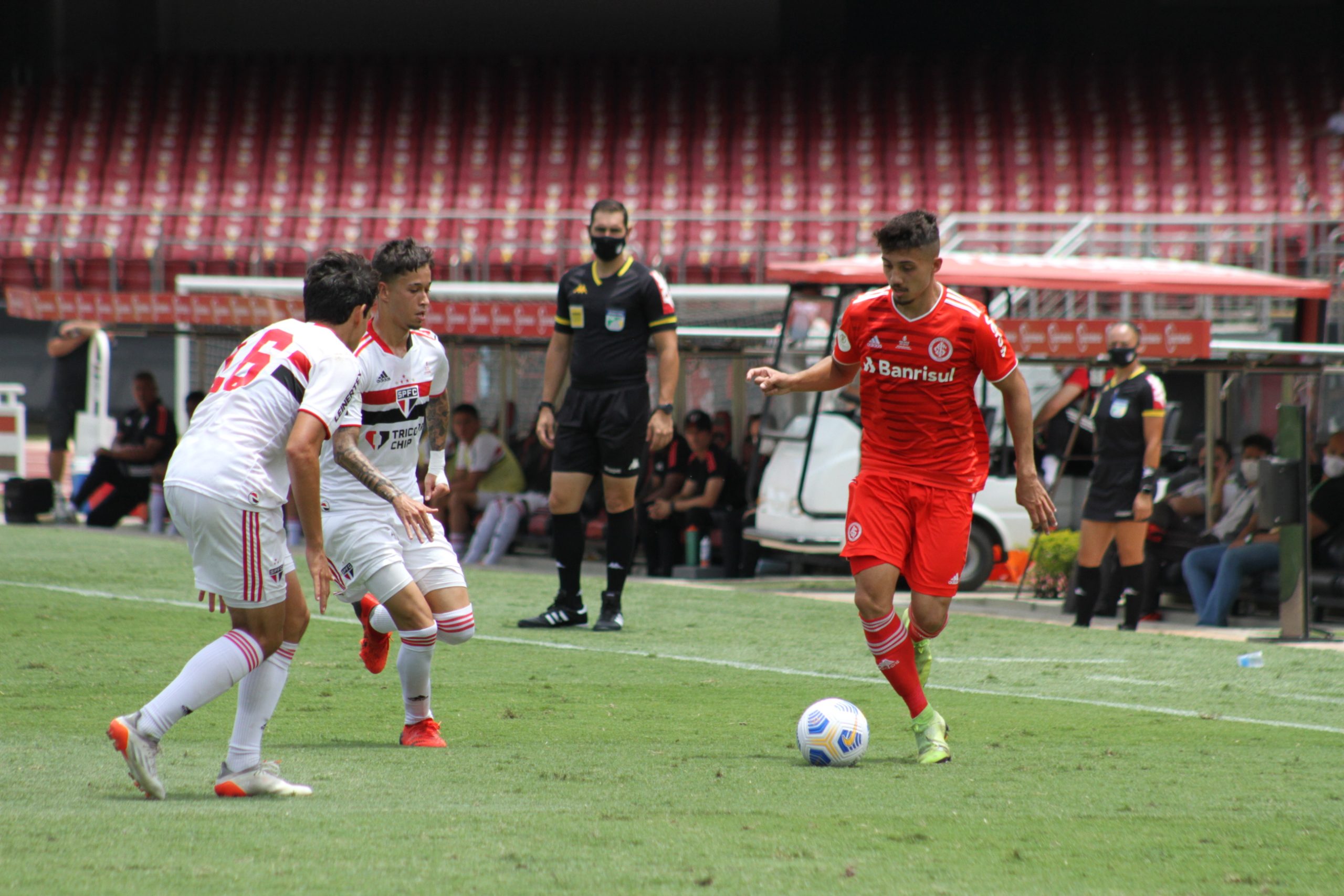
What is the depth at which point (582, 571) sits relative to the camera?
13.4 meters

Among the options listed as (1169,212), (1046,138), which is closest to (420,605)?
(1169,212)

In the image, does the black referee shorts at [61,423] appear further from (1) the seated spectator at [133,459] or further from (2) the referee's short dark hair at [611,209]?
(2) the referee's short dark hair at [611,209]

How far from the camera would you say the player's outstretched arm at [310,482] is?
4344 millimetres

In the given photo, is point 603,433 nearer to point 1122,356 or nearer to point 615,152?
point 1122,356

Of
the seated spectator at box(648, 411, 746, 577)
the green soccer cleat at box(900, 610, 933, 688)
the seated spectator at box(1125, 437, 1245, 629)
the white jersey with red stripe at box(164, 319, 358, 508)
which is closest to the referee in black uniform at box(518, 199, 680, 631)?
the green soccer cleat at box(900, 610, 933, 688)

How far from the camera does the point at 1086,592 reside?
10.2 m

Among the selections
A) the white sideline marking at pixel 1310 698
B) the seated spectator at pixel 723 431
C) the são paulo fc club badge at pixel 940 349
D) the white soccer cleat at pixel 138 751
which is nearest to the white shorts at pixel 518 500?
the seated spectator at pixel 723 431

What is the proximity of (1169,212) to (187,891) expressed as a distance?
21.1m

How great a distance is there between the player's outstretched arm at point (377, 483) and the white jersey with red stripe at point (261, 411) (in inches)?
20.6

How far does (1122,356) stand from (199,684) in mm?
7132

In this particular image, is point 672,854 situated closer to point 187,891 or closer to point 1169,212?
point 187,891

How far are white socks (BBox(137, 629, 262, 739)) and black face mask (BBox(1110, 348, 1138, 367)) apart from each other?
6.94 m

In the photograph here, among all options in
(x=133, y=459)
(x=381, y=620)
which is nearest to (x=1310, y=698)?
(x=381, y=620)

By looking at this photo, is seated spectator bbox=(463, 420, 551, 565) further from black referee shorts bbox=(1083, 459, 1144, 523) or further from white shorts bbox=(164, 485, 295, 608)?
white shorts bbox=(164, 485, 295, 608)
